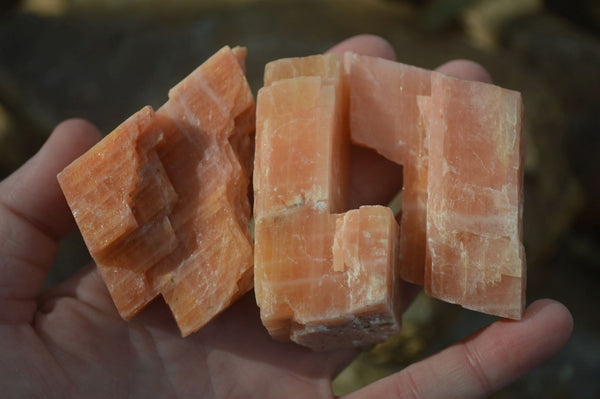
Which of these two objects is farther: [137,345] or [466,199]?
[137,345]

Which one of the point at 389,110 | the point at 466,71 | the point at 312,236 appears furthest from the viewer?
the point at 466,71

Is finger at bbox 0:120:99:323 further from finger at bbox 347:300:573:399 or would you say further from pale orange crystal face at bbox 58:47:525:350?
finger at bbox 347:300:573:399

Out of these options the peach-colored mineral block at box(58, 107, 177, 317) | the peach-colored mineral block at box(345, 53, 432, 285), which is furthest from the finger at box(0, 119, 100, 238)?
the peach-colored mineral block at box(345, 53, 432, 285)

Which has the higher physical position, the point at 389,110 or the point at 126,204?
the point at 126,204

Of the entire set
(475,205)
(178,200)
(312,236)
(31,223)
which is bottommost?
(475,205)

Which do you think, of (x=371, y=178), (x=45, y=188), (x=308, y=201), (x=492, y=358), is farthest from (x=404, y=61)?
(x=45, y=188)

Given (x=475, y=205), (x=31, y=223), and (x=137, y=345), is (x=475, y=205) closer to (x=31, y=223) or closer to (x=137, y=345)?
(x=137, y=345)

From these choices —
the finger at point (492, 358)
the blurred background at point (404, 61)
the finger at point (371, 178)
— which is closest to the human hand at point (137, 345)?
the finger at point (492, 358)

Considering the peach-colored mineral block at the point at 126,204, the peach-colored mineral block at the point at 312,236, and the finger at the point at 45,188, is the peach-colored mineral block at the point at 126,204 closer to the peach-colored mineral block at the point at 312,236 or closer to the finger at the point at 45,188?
the finger at the point at 45,188
